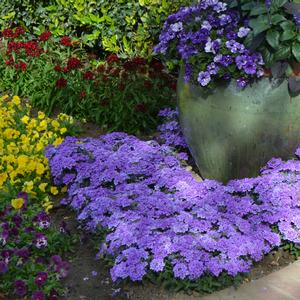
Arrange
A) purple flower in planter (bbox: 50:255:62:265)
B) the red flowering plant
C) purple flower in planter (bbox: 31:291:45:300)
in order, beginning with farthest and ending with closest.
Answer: the red flowering plant < purple flower in planter (bbox: 50:255:62:265) < purple flower in planter (bbox: 31:291:45:300)

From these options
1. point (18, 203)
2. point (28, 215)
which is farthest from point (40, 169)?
point (18, 203)

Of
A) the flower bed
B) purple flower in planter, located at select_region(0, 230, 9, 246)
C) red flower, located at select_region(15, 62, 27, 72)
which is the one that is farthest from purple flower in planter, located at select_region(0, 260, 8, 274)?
red flower, located at select_region(15, 62, 27, 72)

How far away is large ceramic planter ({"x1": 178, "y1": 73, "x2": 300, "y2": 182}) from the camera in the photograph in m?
4.00

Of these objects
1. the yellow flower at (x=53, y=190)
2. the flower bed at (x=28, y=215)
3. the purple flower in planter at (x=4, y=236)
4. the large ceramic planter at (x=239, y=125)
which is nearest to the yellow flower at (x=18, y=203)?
the flower bed at (x=28, y=215)

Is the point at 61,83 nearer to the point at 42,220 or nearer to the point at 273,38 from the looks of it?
the point at 42,220

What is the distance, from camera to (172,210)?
386 cm

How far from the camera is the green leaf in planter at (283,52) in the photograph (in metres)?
3.84

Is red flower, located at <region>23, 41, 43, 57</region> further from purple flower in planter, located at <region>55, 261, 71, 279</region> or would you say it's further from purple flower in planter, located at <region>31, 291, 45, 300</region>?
purple flower in planter, located at <region>31, 291, 45, 300</region>

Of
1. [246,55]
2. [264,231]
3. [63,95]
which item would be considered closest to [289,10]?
[246,55]

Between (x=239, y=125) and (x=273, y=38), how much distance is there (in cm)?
60

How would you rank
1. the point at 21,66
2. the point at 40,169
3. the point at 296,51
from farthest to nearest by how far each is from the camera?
1. the point at 21,66
2. the point at 40,169
3. the point at 296,51

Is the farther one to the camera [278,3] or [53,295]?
[278,3]

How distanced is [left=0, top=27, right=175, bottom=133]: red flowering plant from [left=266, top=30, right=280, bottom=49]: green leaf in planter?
1.71 meters

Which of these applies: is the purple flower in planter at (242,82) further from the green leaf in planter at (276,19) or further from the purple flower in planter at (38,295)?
the purple flower in planter at (38,295)
